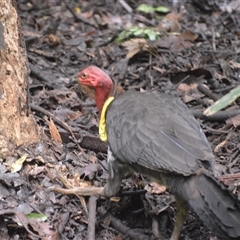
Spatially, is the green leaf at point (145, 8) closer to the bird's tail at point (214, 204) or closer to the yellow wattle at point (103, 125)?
the yellow wattle at point (103, 125)

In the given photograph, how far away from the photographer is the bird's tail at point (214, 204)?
10.9 ft

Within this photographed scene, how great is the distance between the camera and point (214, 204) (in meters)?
3.38

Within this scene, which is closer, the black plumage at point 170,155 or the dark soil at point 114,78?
the black plumage at point 170,155

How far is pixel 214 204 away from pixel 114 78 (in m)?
3.35

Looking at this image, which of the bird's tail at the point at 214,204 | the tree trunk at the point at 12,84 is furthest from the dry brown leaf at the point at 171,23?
the bird's tail at the point at 214,204

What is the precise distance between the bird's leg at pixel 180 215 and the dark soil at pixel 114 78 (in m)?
0.19

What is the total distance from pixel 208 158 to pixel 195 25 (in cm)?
528

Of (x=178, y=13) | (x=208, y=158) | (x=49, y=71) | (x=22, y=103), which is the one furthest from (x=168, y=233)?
(x=178, y=13)

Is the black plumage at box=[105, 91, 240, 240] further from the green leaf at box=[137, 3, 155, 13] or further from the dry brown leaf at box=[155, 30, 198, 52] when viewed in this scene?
the green leaf at box=[137, 3, 155, 13]

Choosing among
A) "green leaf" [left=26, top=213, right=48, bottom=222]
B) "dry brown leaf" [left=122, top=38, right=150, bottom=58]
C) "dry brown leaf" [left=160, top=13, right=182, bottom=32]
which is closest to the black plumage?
"green leaf" [left=26, top=213, right=48, bottom=222]

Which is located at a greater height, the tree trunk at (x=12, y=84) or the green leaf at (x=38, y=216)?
the tree trunk at (x=12, y=84)

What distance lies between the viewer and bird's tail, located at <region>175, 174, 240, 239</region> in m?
3.31

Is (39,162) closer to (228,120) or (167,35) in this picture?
(228,120)

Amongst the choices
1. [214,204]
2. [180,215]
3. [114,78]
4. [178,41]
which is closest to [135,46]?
[178,41]
